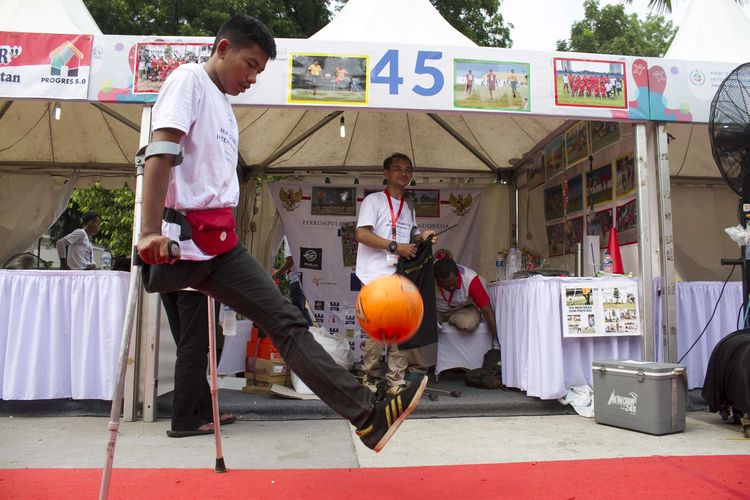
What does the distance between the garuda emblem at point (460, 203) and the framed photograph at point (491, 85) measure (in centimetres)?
300

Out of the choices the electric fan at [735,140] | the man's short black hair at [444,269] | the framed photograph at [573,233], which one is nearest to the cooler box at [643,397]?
the electric fan at [735,140]

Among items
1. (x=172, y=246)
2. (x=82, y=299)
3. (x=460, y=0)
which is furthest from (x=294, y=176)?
(x=460, y=0)

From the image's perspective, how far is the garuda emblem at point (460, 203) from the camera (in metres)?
7.63

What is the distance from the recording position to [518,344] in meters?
5.10

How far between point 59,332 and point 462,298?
3683 millimetres

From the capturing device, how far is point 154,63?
4.46 m

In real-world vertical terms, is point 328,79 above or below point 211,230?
above

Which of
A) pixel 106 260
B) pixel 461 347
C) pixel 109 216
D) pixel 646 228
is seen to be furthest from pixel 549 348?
pixel 109 216

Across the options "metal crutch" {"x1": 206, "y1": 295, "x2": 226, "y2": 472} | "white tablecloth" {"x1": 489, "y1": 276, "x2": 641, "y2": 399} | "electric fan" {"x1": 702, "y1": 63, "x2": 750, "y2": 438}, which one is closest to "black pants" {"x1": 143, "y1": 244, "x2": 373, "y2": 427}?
"metal crutch" {"x1": 206, "y1": 295, "x2": 226, "y2": 472}

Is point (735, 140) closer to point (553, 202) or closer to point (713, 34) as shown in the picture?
point (553, 202)

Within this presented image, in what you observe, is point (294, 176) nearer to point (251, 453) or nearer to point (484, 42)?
point (251, 453)

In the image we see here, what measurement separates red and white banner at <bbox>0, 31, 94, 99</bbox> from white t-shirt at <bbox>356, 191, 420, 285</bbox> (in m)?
2.38

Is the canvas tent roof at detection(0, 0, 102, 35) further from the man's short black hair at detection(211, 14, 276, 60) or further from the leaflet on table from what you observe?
the leaflet on table

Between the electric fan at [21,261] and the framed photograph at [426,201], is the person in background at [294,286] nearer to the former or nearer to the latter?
the framed photograph at [426,201]
